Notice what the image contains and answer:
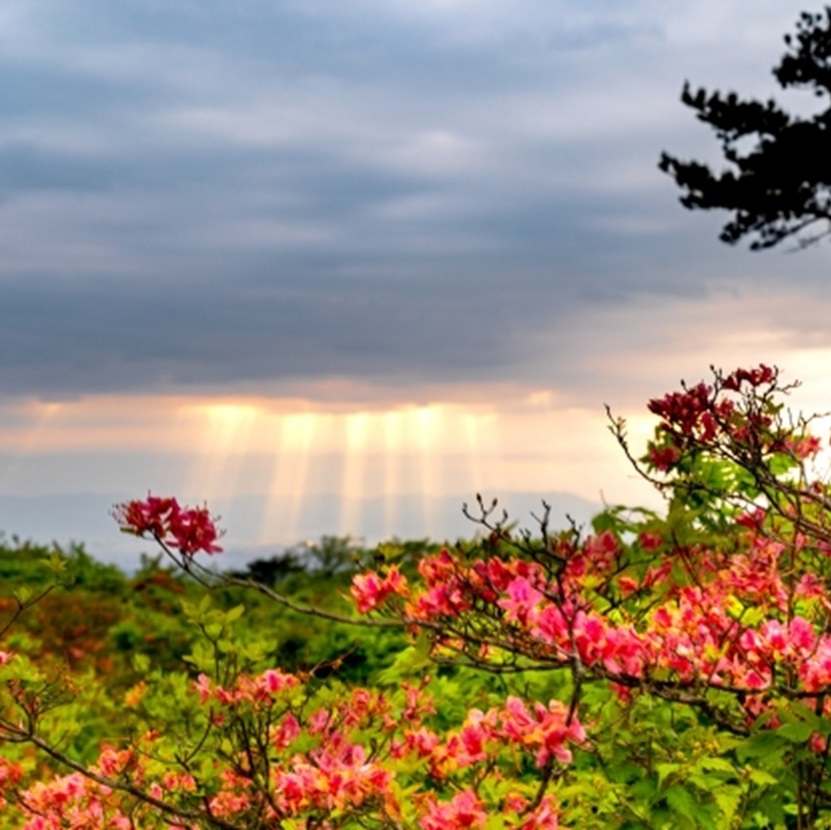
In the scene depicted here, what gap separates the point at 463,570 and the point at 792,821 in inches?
81.4

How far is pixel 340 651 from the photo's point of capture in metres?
11.7

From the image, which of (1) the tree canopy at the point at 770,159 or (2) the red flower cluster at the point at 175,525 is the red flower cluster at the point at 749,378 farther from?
(1) the tree canopy at the point at 770,159

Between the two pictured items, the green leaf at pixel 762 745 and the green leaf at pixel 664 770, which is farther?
the green leaf at pixel 664 770

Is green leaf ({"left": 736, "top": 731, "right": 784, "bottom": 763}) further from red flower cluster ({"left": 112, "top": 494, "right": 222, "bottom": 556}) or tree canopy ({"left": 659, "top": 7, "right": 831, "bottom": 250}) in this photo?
tree canopy ({"left": 659, "top": 7, "right": 831, "bottom": 250})

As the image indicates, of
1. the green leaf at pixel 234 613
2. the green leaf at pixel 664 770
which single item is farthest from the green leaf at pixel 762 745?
the green leaf at pixel 234 613

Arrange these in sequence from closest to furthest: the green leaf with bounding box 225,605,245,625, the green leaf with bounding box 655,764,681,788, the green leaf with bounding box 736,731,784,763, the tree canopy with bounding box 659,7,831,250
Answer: the green leaf with bounding box 736,731,784,763 → the green leaf with bounding box 655,764,681,788 → the green leaf with bounding box 225,605,245,625 → the tree canopy with bounding box 659,7,831,250

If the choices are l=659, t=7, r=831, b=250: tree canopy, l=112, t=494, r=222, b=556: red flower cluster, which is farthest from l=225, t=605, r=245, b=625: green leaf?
l=659, t=7, r=831, b=250: tree canopy

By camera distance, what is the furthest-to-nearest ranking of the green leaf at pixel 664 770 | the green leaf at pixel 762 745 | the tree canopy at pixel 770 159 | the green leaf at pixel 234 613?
the tree canopy at pixel 770 159, the green leaf at pixel 234 613, the green leaf at pixel 664 770, the green leaf at pixel 762 745

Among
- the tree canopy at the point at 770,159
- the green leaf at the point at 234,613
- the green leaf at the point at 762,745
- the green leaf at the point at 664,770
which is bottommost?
the green leaf at the point at 664,770

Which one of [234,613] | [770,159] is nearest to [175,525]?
[234,613]

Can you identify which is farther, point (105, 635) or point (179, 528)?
point (105, 635)

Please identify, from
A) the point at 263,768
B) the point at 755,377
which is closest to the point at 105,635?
the point at 263,768

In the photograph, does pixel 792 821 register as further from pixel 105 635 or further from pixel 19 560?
pixel 19 560

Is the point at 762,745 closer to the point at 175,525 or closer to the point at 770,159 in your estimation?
the point at 175,525
